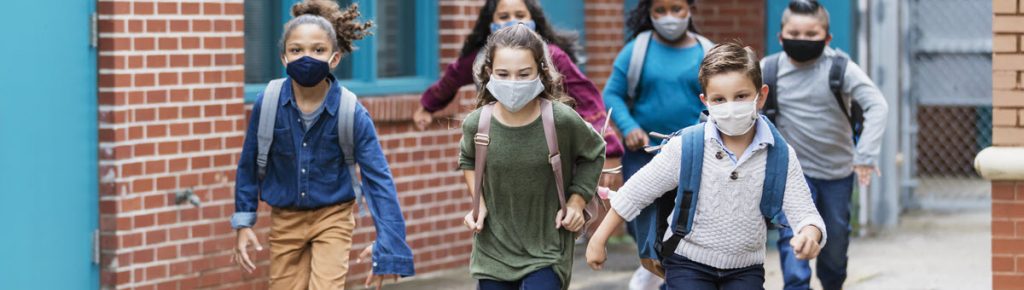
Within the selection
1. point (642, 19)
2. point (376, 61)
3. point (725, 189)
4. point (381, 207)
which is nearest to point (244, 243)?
point (381, 207)

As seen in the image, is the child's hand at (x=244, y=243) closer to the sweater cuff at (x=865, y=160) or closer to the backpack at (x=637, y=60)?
the backpack at (x=637, y=60)

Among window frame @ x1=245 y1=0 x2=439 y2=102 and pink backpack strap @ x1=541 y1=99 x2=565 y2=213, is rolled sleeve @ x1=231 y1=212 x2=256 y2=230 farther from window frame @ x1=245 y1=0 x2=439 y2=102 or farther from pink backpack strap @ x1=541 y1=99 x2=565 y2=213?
window frame @ x1=245 y1=0 x2=439 y2=102

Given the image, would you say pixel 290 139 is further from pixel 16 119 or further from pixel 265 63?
pixel 265 63

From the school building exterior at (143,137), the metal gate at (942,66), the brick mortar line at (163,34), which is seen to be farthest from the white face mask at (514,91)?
the metal gate at (942,66)

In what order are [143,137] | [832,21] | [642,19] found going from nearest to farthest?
[143,137] → [642,19] → [832,21]

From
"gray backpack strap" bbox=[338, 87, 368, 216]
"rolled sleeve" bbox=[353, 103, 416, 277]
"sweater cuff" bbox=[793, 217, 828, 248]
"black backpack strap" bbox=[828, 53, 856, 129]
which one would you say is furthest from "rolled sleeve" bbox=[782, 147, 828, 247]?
"black backpack strap" bbox=[828, 53, 856, 129]

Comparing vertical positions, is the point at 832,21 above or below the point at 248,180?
above

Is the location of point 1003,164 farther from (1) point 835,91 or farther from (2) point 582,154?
(2) point 582,154

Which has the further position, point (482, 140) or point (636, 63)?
point (636, 63)

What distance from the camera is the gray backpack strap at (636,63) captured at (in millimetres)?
8492

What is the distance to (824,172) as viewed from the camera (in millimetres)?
8273

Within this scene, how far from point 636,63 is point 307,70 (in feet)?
7.44

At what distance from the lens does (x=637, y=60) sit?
8.50 metres

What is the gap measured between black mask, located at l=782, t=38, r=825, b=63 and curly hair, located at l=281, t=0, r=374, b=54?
2048mm
